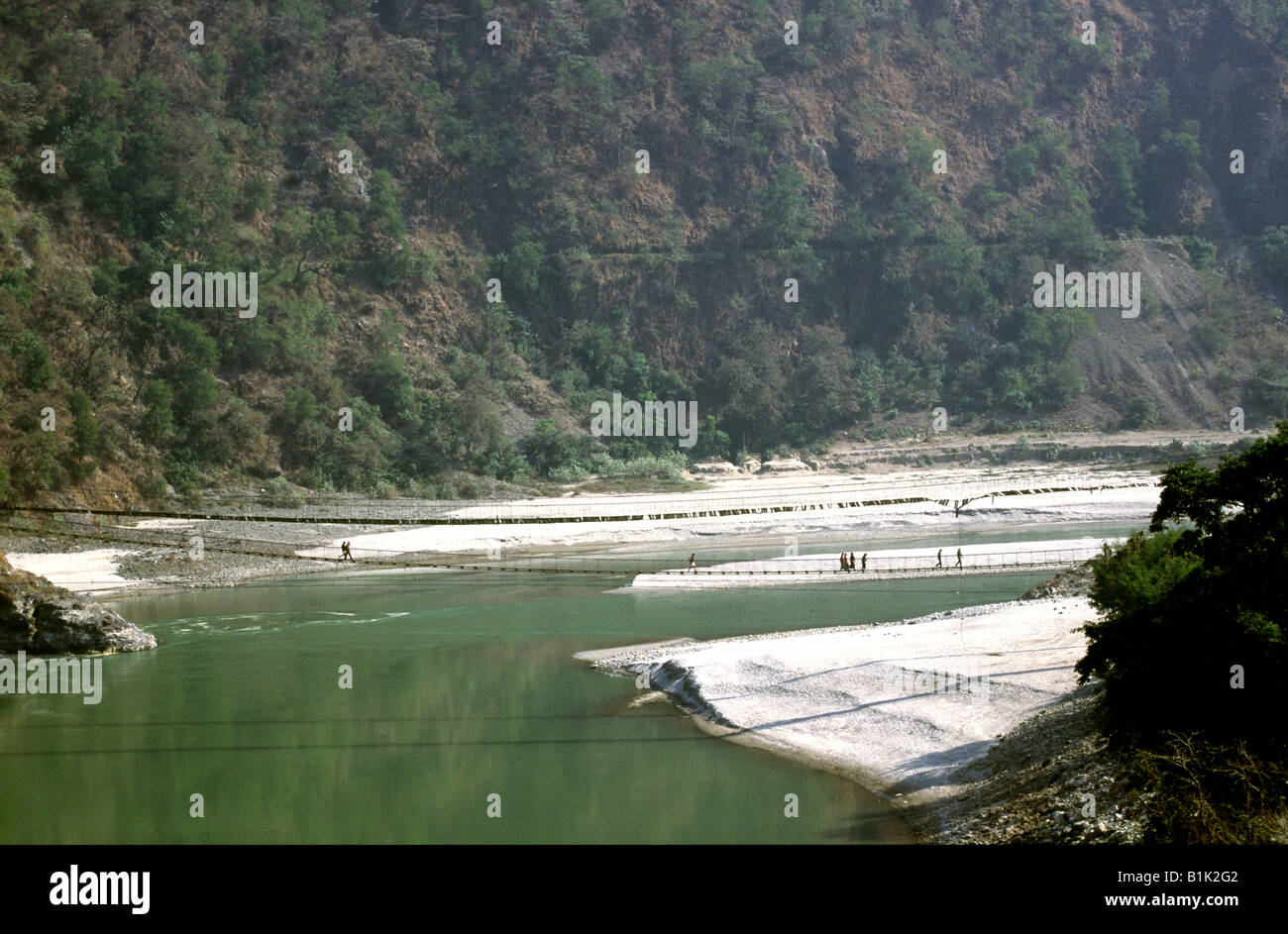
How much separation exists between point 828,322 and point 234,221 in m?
38.1

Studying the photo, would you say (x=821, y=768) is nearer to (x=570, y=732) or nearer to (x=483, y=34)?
(x=570, y=732)

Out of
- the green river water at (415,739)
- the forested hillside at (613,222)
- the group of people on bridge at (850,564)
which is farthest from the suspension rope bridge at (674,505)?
the green river water at (415,739)

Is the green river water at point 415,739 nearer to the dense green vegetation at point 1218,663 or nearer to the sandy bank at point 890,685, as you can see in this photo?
the sandy bank at point 890,685

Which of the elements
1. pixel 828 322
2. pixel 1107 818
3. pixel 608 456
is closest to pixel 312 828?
pixel 1107 818

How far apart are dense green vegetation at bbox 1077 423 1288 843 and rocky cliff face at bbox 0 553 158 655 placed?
2389cm

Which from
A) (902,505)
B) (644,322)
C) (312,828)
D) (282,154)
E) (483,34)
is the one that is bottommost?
(312,828)

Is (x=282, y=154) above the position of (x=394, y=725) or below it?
above

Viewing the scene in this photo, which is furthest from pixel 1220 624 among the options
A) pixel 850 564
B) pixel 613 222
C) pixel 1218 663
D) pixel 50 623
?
pixel 613 222

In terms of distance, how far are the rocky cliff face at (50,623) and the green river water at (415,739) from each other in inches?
27.9

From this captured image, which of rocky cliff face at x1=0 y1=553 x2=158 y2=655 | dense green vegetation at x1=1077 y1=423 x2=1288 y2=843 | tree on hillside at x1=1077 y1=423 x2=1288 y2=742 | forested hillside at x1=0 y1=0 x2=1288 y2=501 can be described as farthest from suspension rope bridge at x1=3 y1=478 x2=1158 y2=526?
dense green vegetation at x1=1077 y1=423 x2=1288 y2=843

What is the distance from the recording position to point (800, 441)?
74438 millimetres

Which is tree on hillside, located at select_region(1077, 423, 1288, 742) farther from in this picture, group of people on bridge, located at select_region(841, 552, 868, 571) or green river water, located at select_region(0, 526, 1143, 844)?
group of people on bridge, located at select_region(841, 552, 868, 571)

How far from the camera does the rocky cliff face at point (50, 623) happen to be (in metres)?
30.6

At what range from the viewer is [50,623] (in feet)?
102
